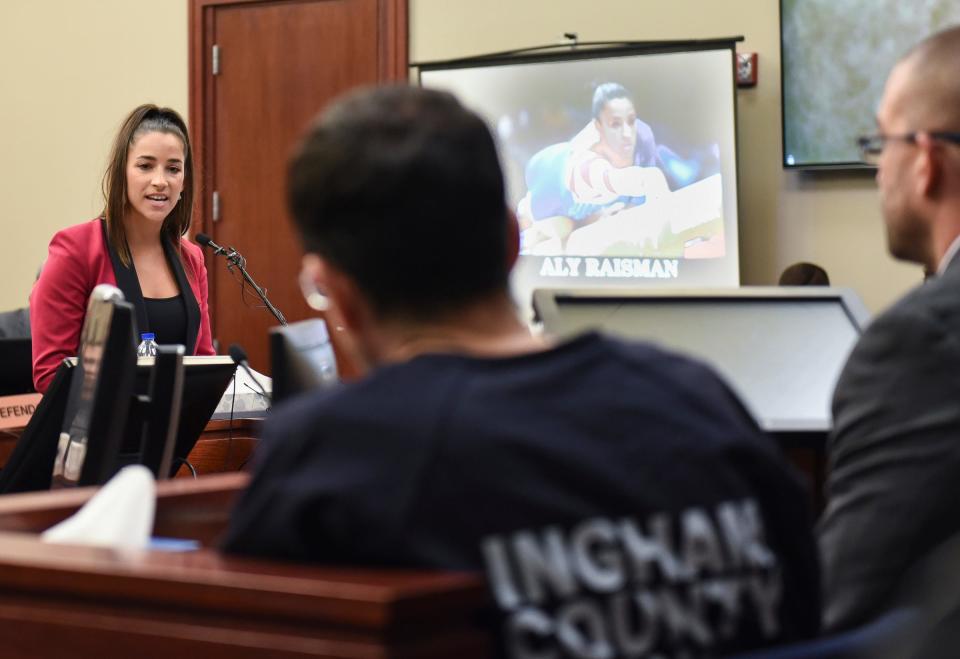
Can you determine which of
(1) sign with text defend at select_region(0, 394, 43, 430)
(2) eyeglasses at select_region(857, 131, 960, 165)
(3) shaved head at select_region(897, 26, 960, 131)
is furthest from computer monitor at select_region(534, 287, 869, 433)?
(1) sign with text defend at select_region(0, 394, 43, 430)

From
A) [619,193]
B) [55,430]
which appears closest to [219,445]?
[55,430]

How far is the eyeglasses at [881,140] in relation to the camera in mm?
1542

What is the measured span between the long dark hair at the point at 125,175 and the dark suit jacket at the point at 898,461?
2472 millimetres

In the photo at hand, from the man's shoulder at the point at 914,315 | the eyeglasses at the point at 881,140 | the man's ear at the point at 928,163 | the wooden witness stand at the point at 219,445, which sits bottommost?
the wooden witness stand at the point at 219,445

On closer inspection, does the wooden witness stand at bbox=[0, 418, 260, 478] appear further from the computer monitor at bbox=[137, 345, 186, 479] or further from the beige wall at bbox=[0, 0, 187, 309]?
the beige wall at bbox=[0, 0, 187, 309]

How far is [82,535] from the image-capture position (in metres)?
1.05

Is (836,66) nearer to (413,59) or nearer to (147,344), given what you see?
(413,59)

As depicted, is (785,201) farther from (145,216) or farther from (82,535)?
(82,535)

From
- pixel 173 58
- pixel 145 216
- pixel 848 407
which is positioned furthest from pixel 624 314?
pixel 173 58

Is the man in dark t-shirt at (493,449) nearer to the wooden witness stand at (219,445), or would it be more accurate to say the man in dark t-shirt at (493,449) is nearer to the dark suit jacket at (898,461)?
the dark suit jacket at (898,461)

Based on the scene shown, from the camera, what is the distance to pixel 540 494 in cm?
86

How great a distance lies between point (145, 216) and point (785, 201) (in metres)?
3.14

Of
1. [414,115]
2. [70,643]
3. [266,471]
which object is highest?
[414,115]

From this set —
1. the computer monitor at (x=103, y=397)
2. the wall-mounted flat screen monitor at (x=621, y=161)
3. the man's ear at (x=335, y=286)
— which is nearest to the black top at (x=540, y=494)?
the man's ear at (x=335, y=286)
